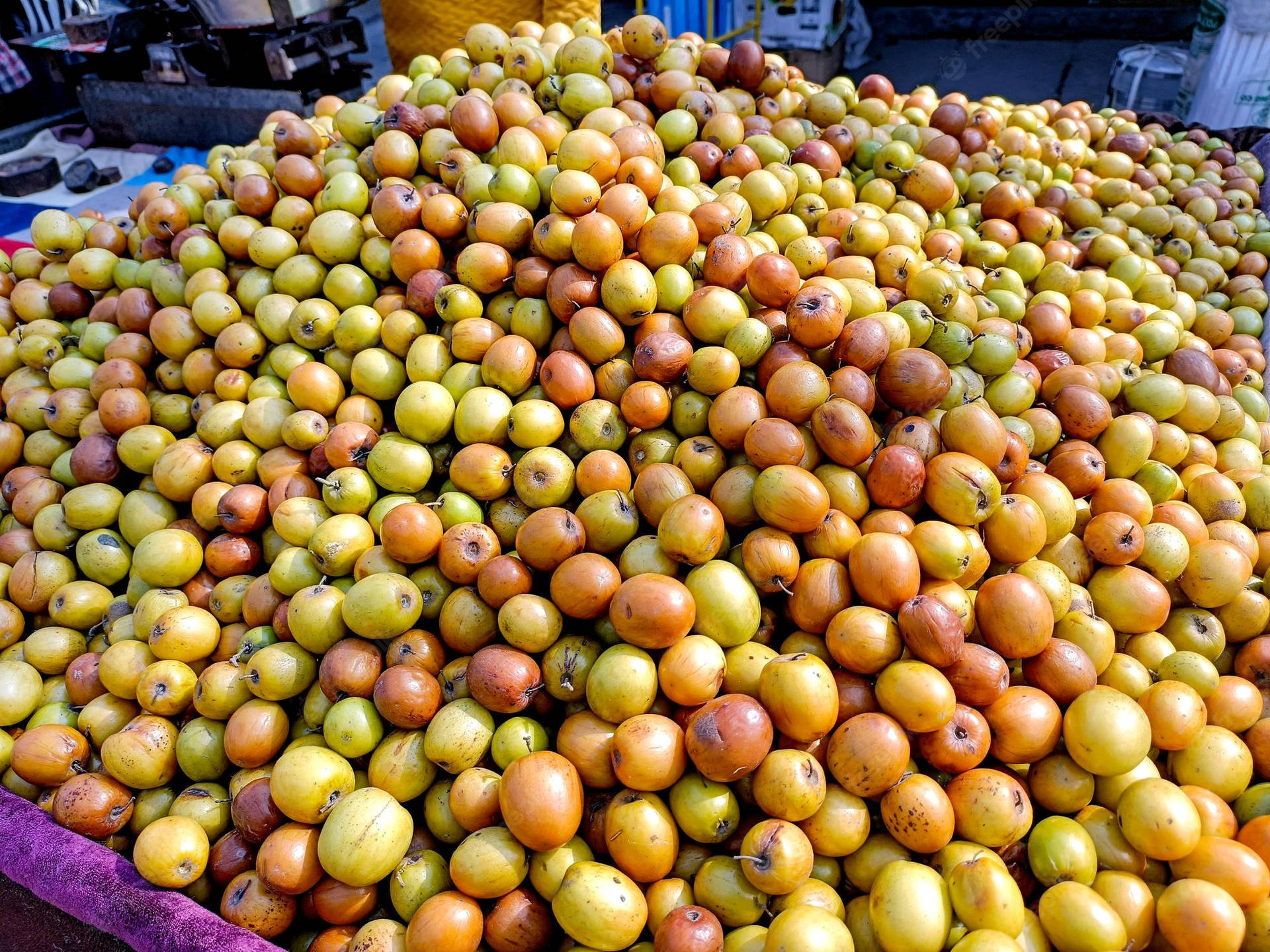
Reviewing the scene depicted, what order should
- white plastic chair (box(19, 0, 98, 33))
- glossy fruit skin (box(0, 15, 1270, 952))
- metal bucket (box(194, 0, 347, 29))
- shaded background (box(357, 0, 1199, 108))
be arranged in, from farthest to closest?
shaded background (box(357, 0, 1199, 108)), white plastic chair (box(19, 0, 98, 33)), metal bucket (box(194, 0, 347, 29)), glossy fruit skin (box(0, 15, 1270, 952))

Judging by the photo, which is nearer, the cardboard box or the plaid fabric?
the plaid fabric

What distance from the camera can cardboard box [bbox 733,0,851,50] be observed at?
393 inches

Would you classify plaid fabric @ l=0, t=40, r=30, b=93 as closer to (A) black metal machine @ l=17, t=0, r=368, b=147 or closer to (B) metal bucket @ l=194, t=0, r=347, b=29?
(A) black metal machine @ l=17, t=0, r=368, b=147

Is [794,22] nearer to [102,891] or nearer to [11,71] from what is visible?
[11,71]

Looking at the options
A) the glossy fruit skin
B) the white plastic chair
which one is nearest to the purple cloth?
the glossy fruit skin

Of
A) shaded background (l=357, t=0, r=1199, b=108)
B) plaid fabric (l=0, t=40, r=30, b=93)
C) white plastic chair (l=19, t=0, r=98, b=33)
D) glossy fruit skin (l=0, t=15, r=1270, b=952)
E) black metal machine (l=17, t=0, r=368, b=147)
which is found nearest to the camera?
glossy fruit skin (l=0, t=15, r=1270, b=952)

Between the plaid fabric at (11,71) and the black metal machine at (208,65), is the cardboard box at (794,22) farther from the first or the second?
the plaid fabric at (11,71)

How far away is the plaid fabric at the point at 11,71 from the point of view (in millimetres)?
8539

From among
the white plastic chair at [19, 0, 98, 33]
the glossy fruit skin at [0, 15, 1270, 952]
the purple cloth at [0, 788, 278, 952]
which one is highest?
the white plastic chair at [19, 0, 98, 33]

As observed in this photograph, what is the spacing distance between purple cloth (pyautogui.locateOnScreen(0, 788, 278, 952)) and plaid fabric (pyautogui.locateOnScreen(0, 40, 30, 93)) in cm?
1000

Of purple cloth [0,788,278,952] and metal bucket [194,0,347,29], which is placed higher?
metal bucket [194,0,347,29]

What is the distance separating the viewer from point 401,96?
3793 millimetres

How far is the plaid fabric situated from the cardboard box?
30.1 ft

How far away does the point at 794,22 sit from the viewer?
33.1 ft
